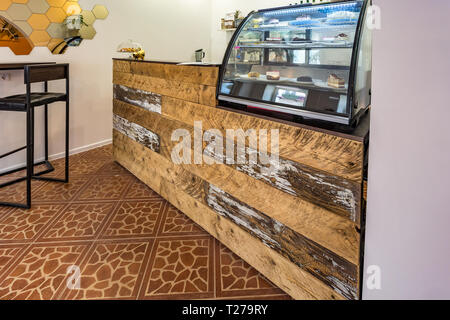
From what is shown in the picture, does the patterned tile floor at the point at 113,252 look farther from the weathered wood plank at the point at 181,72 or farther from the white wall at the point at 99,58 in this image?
the weathered wood plank at the point at 181,72

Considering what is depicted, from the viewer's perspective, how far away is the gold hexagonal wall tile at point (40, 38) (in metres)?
3.49

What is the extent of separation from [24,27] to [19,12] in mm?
147

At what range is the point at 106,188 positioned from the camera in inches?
123

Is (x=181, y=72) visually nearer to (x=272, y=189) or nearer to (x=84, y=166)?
(x=272, y=189)

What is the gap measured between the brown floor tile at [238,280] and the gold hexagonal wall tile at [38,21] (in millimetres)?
3204

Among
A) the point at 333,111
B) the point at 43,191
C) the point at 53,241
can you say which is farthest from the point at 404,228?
the point at 43,191

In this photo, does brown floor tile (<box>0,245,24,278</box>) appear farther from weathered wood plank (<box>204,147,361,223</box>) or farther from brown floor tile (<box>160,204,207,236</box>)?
weathered wood plank (<box>204,147,361,223</box>)

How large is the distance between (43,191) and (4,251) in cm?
102

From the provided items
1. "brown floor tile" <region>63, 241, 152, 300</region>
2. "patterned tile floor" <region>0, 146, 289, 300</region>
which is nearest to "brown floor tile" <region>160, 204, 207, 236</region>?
"patterned tile floor" <region>0, 146, 289, 300</region>

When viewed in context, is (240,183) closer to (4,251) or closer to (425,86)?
(425,86)

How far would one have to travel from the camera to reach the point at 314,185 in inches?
58.0

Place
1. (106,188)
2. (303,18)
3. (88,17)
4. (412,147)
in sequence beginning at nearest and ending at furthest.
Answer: (412,147) → (303,18) → (106,188) → (88,17)

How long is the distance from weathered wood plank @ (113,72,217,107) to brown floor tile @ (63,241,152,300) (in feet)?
3.52

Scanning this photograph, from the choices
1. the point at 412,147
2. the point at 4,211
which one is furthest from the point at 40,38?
the point at 412,147
